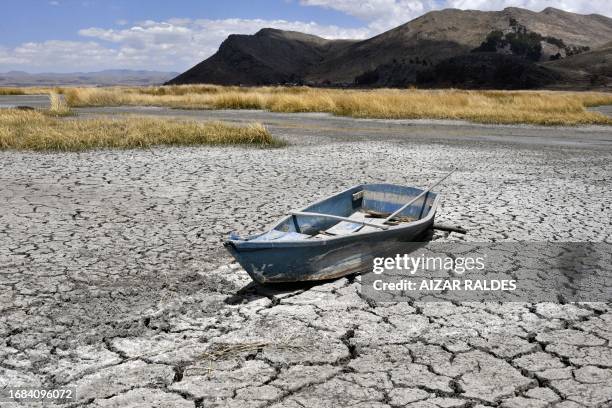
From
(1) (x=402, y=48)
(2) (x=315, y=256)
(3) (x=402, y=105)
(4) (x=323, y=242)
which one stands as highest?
(1) (x=402, y=48)

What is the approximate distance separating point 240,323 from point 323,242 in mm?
830

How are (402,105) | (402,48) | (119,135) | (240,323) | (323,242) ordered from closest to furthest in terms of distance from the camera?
(240,323)
(323,242)
(119,135)
(402,105)
(402,48)

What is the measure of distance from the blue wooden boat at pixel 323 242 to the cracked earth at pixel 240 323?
0.20 metres

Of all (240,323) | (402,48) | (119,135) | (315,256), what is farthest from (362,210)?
(402,48)

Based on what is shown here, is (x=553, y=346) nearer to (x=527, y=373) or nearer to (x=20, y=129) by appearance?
(x=527, y=373)

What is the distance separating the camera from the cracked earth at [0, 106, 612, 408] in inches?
120

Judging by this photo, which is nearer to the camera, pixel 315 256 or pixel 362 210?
pixel 315 256

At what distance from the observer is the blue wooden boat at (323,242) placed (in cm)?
398

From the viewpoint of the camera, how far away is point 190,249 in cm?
542

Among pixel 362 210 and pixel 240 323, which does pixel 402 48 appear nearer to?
pixel 362 210

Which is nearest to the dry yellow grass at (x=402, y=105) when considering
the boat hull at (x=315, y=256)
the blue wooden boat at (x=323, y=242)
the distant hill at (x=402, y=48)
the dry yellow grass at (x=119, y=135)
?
the dry yellow grass at (x=119, y=135)

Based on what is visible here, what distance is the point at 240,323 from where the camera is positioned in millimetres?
3795

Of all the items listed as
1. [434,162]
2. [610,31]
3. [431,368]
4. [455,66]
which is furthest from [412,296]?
[610,31]

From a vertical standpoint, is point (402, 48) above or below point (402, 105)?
above
